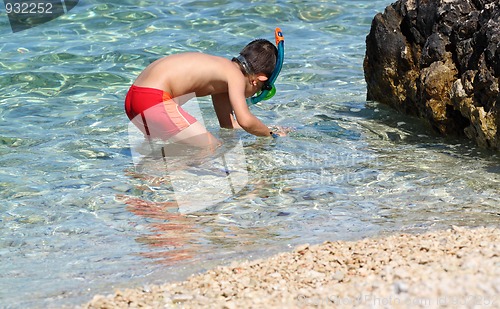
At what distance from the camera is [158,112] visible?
5.36m

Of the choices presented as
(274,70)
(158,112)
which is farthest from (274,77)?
(158,112)

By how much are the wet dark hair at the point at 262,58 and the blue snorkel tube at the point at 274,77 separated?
1.6 inches

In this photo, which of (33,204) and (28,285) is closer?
(28,285)

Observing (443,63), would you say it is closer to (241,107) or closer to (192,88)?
(241,107)

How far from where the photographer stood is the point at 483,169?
493 centimetres

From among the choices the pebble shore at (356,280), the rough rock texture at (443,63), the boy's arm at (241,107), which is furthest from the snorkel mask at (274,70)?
the pebble shore at (356,280)

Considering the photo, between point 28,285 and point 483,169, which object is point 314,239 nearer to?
point 28,285

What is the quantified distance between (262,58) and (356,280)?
110 inches

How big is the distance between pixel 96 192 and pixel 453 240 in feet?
7.80

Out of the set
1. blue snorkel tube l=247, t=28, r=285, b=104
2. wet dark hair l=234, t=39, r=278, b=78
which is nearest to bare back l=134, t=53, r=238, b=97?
wet dark hair l=234, t=39, r=278, b=78

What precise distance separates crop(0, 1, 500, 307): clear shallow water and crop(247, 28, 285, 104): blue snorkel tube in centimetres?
36

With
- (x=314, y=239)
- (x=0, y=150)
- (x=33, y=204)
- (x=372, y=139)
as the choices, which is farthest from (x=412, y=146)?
Result: (x=0, y=150)

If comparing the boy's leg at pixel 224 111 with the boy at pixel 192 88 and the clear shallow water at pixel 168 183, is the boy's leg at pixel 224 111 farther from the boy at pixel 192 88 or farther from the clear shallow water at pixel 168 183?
the boy at pixel 192 88

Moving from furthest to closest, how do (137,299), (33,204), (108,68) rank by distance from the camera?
(108,68)
(33,204)
(137,299)
